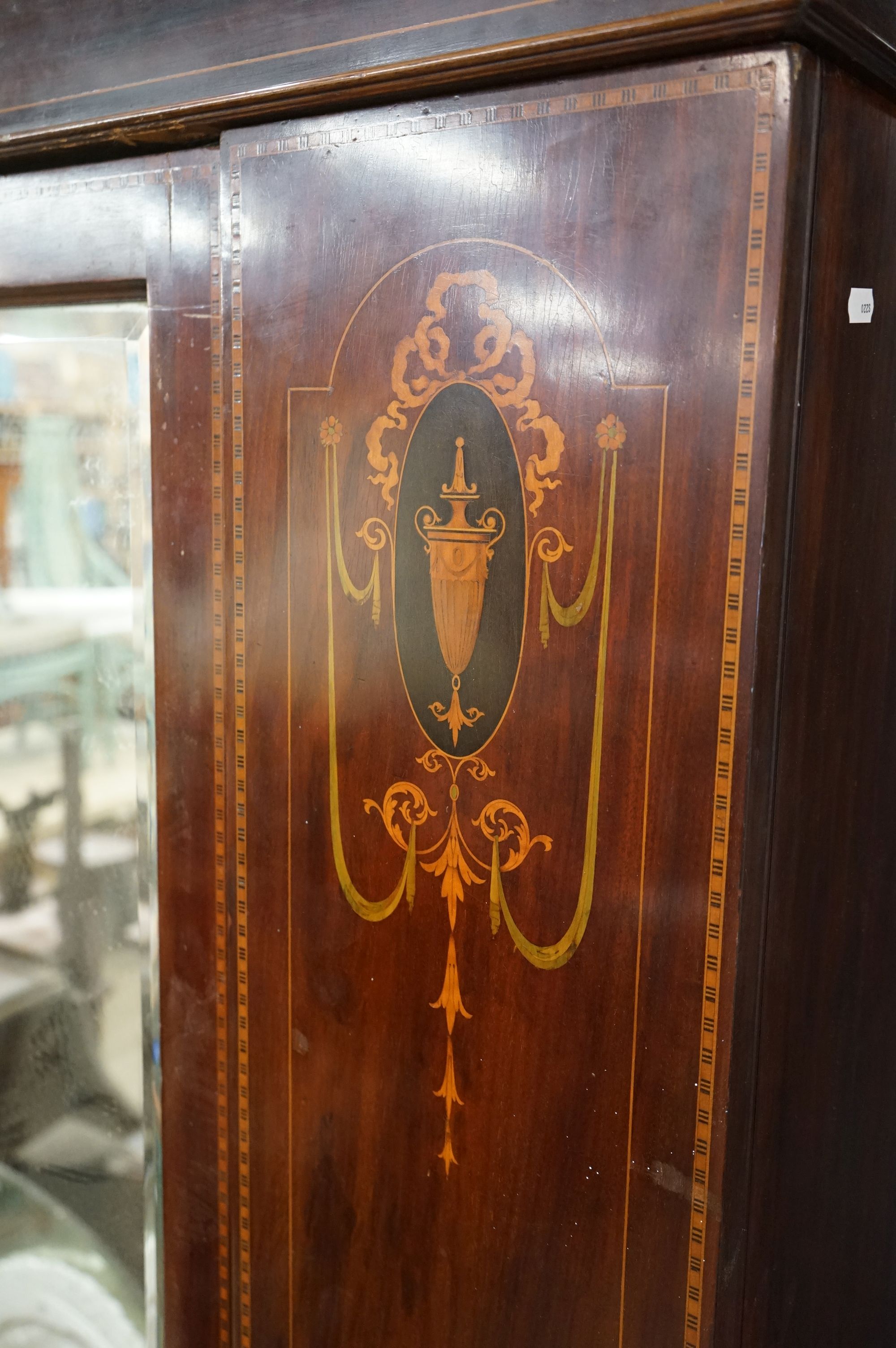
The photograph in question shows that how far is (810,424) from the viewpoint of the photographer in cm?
87

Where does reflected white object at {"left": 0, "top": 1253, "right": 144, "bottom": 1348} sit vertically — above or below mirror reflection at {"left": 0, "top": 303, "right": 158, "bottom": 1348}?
below

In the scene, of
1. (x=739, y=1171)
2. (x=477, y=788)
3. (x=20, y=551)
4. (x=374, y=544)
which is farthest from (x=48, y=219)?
(x=739, y=1171)

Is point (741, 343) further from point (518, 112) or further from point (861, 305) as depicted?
point (518, 112)

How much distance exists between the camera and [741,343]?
0.85 metres

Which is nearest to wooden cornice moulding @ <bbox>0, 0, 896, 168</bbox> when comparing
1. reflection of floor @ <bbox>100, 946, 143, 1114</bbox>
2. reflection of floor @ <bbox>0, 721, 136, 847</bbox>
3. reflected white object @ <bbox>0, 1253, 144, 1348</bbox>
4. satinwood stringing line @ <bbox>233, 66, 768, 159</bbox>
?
satinwood stringing line @ <bbox>233, 66, 768, 159</bbox>

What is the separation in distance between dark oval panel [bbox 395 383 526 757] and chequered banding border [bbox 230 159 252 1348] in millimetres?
189

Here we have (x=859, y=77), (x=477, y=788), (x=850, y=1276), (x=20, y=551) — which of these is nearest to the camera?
(x=859, y=77)

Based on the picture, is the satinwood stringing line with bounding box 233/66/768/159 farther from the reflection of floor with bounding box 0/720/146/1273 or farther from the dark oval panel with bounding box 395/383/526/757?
the reflection of floor with bounding box 0/720/146/1273

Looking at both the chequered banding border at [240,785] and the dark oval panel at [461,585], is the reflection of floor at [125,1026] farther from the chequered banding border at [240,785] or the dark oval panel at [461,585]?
the dark oval panel at [461,585]

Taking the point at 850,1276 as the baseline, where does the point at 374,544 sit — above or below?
above

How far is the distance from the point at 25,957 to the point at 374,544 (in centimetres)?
75

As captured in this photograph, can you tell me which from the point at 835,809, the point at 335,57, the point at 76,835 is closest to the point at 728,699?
the point at 835,809

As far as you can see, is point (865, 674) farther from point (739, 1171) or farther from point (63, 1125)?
point (63, 1125)

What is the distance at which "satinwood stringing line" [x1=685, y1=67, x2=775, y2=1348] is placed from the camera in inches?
32.5
